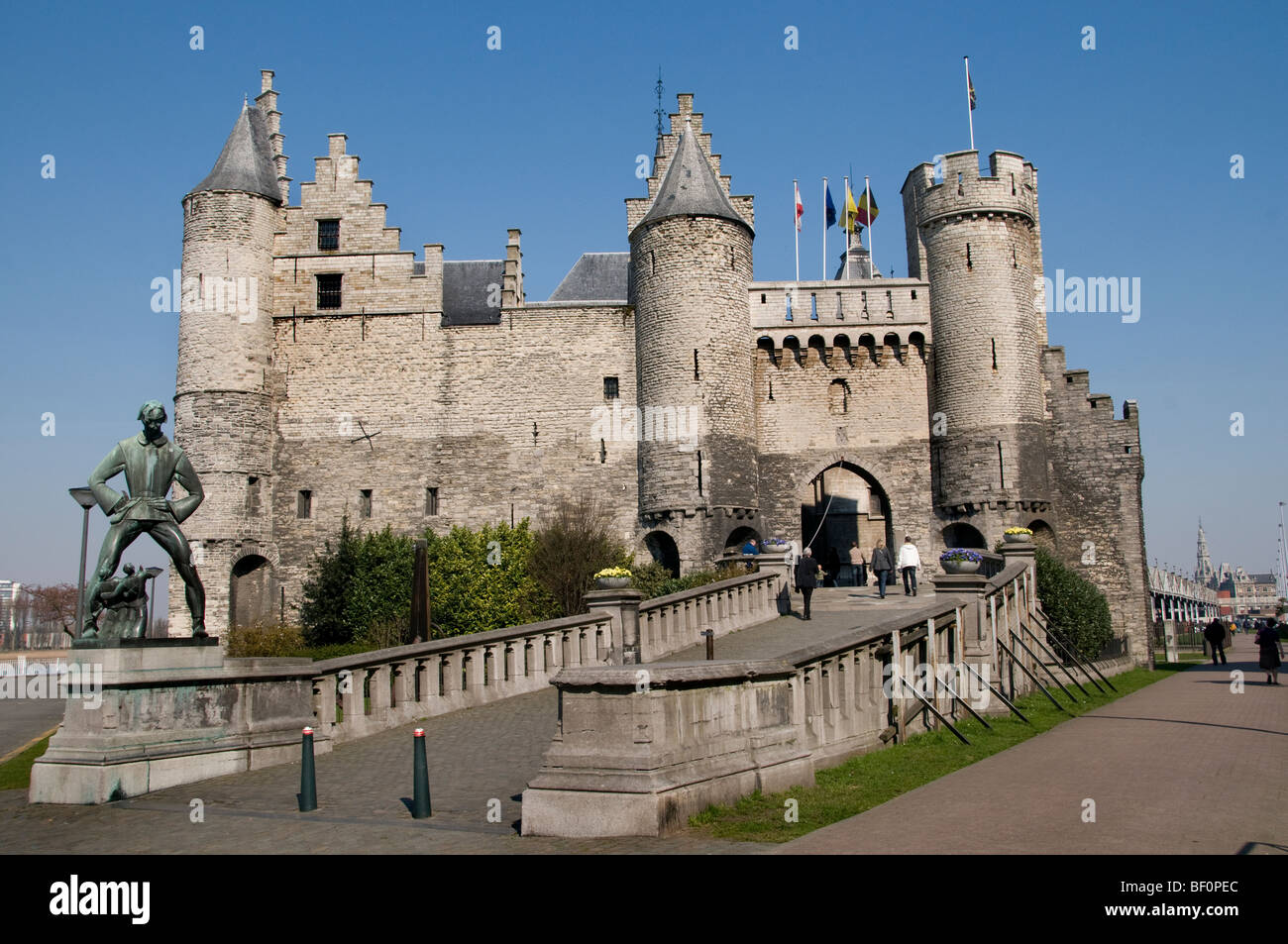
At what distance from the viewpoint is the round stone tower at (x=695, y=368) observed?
3192 centimetres

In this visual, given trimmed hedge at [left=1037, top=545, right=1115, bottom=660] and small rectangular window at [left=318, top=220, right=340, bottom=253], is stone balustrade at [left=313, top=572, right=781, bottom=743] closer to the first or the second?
trimmed hedge at [left=1037, top=545, right=1115, bottom=660]

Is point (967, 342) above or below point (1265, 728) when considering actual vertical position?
above

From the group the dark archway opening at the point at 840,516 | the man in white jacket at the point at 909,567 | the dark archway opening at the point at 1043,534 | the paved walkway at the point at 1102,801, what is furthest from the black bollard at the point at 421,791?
the dark archway opening at the point at 840,516

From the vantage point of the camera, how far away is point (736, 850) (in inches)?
234

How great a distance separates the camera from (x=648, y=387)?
33.2 m

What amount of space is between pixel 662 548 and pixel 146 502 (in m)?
23.4

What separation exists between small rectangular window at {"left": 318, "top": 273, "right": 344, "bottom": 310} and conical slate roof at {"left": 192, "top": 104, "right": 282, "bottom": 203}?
9.27 feet

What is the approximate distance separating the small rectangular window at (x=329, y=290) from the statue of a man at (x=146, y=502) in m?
25.9

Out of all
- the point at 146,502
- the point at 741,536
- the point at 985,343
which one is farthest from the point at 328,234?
the point at 146,502

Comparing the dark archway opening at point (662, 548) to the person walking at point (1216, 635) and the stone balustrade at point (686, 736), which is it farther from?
the stone balustrade at point (686, 736)

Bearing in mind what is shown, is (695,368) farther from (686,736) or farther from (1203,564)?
(1203,564)
